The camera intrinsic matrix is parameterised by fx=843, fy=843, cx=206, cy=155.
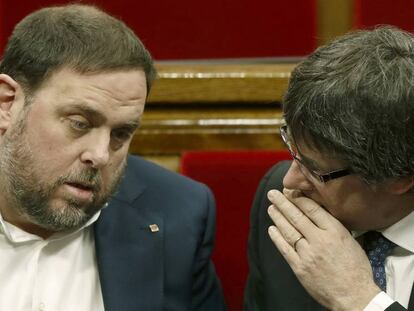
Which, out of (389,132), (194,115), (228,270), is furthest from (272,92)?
(389,132)

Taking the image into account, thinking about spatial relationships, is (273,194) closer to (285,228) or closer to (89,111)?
(285,228)

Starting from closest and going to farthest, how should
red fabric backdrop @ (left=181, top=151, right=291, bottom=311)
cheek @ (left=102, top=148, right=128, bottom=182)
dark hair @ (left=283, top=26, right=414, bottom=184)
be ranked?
dark hair @ (left=283, top=26, right=414, bottom=184) → cheek @ (left=102, top=148, right=128, bottom=182) → red fabric backdrop @ (left=181, top=151, right=291, bottom=311)

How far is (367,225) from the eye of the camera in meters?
0.82

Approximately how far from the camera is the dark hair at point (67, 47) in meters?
0.81

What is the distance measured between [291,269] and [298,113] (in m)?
0.20

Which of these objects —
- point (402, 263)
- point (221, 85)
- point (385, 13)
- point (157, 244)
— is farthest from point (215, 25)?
point (402, 263)

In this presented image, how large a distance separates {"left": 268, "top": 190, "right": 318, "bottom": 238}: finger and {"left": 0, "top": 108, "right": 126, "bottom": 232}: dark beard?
0.58 ft

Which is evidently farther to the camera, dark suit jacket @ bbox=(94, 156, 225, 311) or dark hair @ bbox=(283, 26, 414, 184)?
dark suit jacket @ bbox=(94, 156, 225, 311)

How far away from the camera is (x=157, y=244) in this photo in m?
0.92

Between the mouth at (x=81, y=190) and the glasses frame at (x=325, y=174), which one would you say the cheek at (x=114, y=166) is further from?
the glasses frame at (x=325, y=174)

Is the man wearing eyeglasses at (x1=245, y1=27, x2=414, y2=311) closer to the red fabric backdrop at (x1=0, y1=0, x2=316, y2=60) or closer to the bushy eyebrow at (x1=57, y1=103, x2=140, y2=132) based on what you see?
the bushy eyebrow at (x1=57, y1=103, x2=140, y2=132)

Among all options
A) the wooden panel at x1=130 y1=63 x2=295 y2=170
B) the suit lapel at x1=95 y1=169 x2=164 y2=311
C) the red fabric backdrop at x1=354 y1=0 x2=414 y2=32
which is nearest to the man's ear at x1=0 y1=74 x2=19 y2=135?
the suit lapel at x1=95 y1=169 x2=164 y2=311

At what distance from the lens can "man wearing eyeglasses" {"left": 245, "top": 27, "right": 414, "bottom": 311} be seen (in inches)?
29.3

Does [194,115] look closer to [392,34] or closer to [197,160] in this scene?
[197,160]
